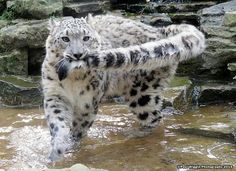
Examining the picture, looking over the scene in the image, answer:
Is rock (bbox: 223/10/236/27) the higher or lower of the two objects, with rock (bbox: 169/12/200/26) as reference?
higher

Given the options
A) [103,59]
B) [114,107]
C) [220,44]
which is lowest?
[114,107]

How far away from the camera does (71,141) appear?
5.61 meters

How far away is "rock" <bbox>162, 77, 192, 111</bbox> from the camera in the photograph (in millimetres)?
6754

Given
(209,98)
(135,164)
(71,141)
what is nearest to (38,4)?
(209,98)

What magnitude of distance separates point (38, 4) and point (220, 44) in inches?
123

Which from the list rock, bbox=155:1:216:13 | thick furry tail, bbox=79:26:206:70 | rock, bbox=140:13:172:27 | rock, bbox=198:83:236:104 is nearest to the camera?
thick furry tail, bbox=79:26:206:70

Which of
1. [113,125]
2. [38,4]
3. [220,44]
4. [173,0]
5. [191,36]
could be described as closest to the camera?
[191,36]

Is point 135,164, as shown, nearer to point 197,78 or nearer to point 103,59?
point 103,59

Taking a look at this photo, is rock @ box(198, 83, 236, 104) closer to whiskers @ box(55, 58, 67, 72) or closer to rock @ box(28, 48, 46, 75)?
rock @ box(28, 48, 46, 75)

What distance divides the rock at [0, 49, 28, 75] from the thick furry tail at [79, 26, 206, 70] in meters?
3.26

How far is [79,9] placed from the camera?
32.3ft

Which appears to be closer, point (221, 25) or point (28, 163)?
point (28, 163)

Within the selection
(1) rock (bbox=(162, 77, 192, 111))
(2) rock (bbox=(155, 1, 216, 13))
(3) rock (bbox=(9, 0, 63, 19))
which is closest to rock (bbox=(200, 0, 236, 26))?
(2) rock (bbox=(155, 1, 216, 13))

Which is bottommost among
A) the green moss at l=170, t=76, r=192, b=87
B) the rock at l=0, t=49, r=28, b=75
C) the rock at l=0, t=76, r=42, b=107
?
the rock at l=0, t=76, r=42, b=107
